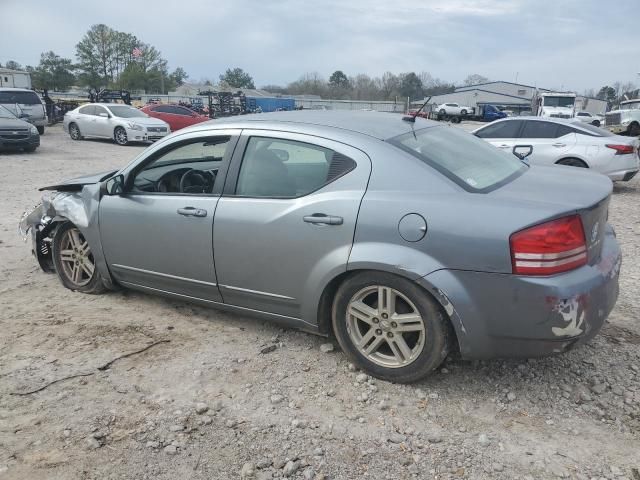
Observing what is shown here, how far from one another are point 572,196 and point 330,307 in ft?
5.05

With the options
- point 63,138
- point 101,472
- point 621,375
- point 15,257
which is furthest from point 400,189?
point 63,138

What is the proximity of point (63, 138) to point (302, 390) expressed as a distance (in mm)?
21154

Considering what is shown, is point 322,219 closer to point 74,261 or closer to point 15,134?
point 74,261

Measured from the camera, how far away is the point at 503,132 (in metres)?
10.4

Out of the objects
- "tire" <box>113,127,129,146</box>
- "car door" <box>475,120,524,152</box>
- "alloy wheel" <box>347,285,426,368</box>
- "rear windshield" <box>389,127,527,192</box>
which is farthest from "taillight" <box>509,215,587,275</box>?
"tire" <box>113,127,129,146</box>

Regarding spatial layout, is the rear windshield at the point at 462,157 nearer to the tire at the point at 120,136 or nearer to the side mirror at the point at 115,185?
the side mirror at the point at 115,185

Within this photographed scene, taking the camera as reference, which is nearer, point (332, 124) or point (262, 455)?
point (262, 455)

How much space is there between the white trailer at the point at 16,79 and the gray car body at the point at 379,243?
56632 mm

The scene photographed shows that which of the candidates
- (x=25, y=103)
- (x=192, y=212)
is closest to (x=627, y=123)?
(x=192, y=212)

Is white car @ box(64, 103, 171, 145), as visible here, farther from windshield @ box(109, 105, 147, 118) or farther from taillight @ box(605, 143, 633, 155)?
taillight @ box(605, 143, 633, 155)

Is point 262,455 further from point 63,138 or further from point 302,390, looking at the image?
point 63,138

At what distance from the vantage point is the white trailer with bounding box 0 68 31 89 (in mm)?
51656

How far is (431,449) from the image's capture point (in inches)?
102

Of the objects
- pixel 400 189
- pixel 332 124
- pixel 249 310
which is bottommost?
pixel 249 310
